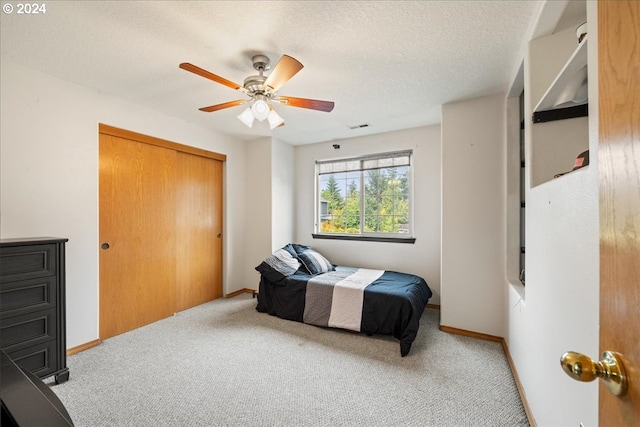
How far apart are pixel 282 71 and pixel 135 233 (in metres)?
2.40

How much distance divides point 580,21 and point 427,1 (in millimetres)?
927

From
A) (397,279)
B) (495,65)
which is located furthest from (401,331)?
(495,65)

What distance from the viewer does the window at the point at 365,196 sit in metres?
3.80

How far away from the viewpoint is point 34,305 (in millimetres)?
1838

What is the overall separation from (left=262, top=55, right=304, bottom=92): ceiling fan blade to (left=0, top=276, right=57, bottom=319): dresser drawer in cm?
211

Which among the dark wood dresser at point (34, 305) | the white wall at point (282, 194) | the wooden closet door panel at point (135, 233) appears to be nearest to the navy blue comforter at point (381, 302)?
the white wall at point (282, 194)

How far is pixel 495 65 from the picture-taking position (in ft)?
6.87

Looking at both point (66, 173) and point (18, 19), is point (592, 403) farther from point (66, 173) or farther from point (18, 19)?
point (66, 173)

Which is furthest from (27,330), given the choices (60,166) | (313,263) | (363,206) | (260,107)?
(363,206)

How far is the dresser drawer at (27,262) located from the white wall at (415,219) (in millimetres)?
3083

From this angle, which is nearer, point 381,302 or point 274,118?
point 274,118

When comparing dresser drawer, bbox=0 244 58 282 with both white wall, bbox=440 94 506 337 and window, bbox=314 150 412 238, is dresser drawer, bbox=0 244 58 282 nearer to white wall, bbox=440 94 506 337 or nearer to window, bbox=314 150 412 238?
window, bbox=314 150 412 238

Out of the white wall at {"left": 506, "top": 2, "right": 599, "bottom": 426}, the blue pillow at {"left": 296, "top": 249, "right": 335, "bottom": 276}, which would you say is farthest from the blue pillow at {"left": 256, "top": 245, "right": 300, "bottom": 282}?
the white wall at {"left": 506, "top": 2, "right": 599, "bottom": 426}

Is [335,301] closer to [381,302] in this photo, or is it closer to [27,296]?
[381,302]
